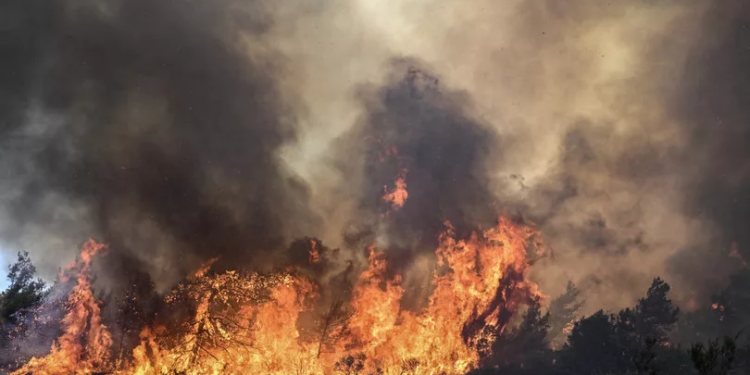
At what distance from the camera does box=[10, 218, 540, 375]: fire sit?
2678 centimetres

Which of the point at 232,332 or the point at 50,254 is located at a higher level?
the point at 50,254

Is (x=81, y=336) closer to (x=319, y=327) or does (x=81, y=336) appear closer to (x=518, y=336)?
(x=319, y=327)

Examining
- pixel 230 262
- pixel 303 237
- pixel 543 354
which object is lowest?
pixel 543 354

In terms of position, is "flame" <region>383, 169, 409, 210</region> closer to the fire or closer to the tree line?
the fire

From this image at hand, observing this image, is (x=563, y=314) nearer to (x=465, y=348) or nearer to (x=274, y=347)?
(x=465, y=348)

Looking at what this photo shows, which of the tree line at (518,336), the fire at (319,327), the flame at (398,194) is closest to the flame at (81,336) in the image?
the fire at (319,327)

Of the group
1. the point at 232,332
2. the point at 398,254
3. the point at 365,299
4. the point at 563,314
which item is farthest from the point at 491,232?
the point at 563,314

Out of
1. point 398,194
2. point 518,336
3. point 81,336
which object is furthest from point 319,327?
point 518,336

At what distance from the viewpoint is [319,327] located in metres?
31.2

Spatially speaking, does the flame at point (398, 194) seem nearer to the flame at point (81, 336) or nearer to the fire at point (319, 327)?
the fire at point (319, 327)

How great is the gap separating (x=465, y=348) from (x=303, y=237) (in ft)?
47.2

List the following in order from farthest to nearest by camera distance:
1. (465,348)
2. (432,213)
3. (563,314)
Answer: (563,314) < (432,213) < (465,348)

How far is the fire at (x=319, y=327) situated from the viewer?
1054 inches

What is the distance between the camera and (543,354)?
3516 centimetres
